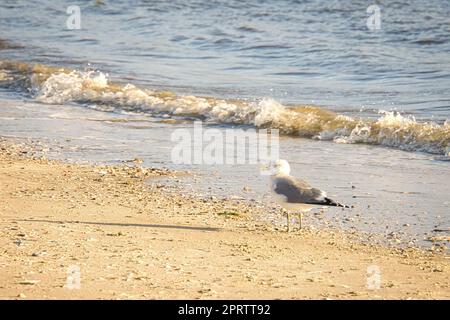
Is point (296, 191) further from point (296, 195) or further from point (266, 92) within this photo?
point (266, 92)

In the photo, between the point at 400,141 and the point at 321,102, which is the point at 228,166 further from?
the point at 321,102

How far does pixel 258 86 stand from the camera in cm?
1664

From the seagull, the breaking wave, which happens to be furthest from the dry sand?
the breaking wave

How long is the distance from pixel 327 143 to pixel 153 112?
11.2 feet

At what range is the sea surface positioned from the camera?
395 inches

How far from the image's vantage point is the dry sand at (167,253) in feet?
20.7

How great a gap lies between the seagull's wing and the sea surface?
20.0 inches

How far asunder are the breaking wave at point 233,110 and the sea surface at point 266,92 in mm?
27

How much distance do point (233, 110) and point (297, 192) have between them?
613 cm

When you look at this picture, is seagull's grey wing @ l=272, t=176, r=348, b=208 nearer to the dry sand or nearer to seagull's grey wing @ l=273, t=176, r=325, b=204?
seagull's grey wing @ l=273, t=176, r=325, b=204

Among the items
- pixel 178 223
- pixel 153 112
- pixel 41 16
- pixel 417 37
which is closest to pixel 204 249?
pixel 178 223

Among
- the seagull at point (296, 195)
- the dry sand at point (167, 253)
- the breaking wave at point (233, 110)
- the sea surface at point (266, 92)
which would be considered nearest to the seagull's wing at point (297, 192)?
the seagull at point (296, 195)

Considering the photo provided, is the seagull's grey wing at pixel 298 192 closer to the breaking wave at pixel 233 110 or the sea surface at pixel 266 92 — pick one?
the sea surface at pixel 266 92

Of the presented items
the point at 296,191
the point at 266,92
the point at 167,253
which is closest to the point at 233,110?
the point at 266,92
